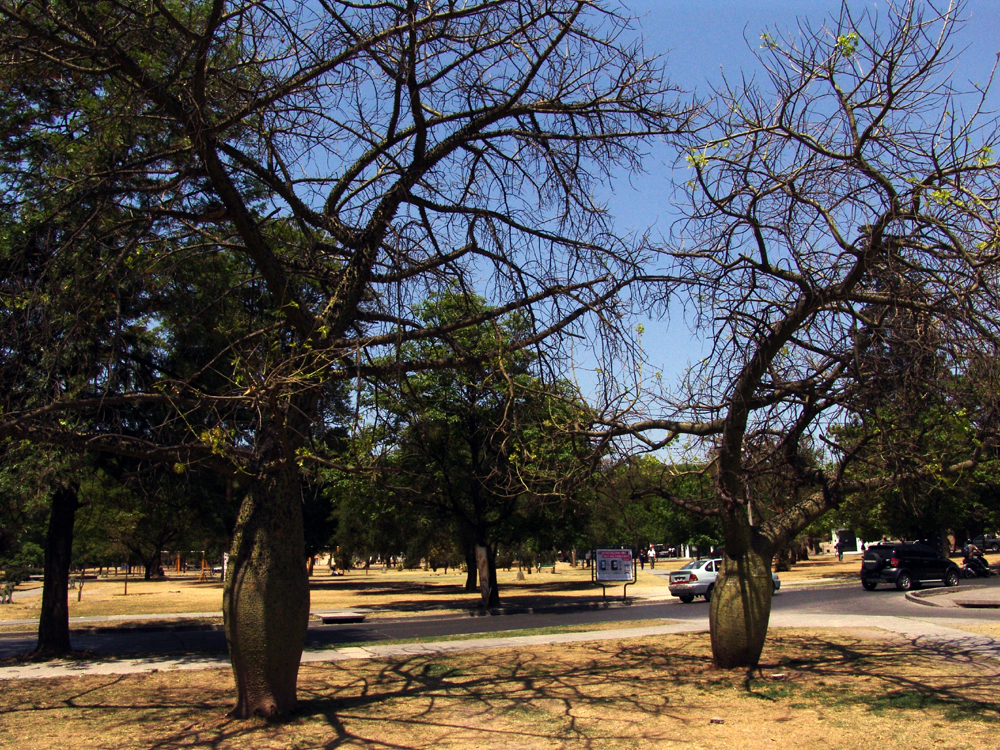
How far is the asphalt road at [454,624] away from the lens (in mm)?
15969

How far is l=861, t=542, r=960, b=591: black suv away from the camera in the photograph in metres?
Answer: 27.9

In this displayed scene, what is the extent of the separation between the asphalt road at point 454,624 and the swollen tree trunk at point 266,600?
787 centimetres

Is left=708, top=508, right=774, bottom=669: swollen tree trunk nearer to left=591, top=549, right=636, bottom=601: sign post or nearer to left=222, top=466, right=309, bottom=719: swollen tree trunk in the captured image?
left=222, top=466, right=309, bottom=719: swollen tree trunk

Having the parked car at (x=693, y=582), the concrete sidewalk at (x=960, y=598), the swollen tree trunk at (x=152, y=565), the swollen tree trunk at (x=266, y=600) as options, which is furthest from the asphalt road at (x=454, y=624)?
the swollen tree trunk at (x=152, y=565)

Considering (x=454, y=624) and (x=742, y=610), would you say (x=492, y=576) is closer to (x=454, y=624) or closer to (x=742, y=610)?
(x=454, y=624)

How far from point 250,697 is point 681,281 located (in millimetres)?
5834

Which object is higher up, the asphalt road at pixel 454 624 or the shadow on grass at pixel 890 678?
the shadow on grass at pixel 890 678

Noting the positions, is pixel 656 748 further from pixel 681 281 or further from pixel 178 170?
pixel 178 170

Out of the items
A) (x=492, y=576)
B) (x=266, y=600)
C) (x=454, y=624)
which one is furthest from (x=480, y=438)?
(x=266, y=600)

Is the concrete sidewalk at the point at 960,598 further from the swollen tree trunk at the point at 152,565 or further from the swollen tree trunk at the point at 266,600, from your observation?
the swollen tree trunk at the point at 152,565

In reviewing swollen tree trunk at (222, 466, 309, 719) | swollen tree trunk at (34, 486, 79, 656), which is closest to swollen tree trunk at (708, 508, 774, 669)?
swollen tree trunk at (222, 466, 309, 719)

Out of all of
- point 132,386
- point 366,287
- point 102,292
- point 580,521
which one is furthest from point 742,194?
point 580,521

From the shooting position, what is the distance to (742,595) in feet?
30.3

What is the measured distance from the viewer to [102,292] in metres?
7.99
